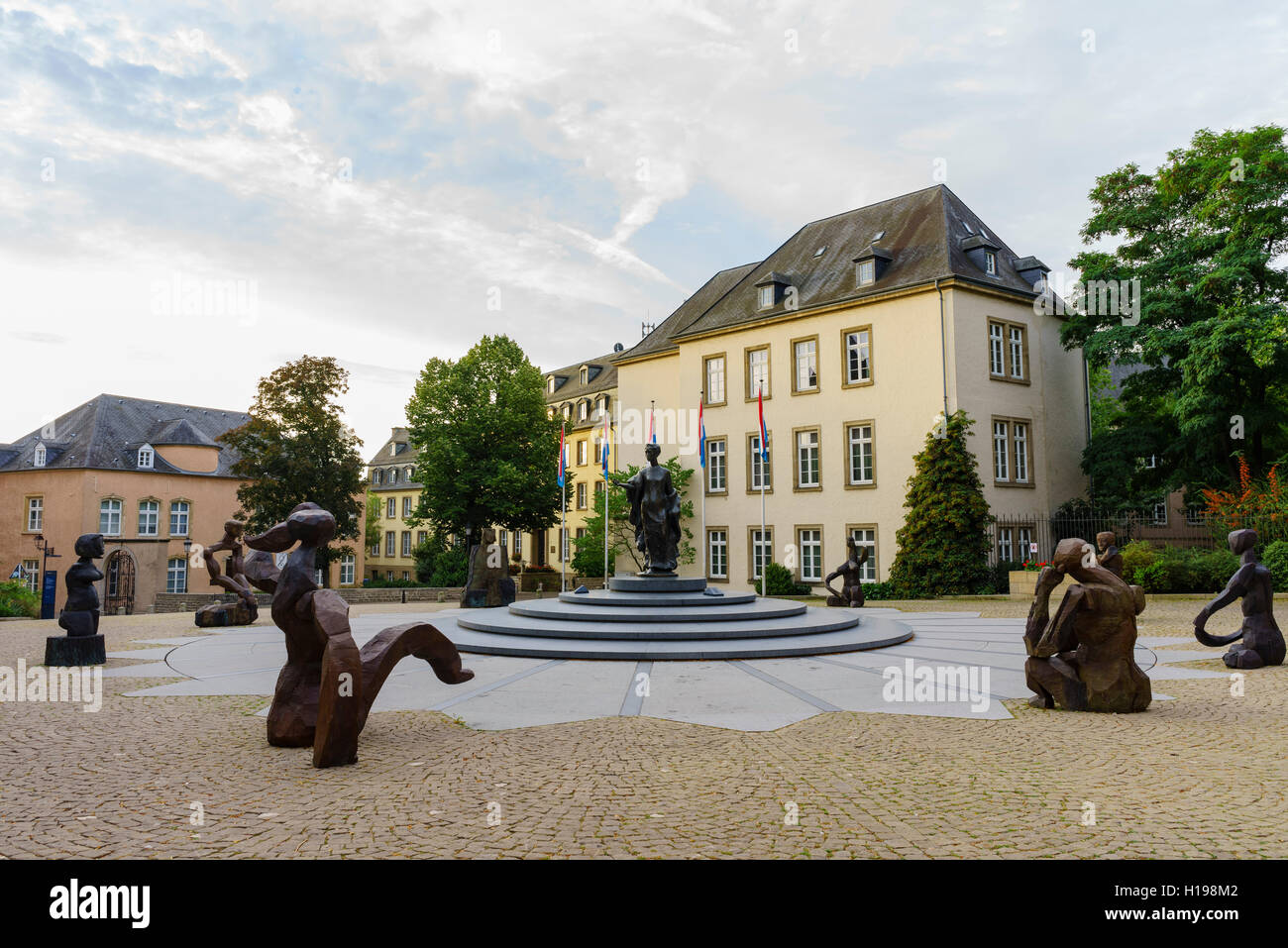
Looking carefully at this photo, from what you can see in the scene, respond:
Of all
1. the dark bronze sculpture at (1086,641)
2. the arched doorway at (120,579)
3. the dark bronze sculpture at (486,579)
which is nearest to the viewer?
the dark bronze sculpture at (1086,641)

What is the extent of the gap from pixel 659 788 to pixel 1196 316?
27.3m

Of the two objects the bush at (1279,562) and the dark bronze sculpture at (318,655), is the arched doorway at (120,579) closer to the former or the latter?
the dark bronze sculpture at (318,655)

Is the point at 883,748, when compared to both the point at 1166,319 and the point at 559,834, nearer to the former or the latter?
the point at 559,834

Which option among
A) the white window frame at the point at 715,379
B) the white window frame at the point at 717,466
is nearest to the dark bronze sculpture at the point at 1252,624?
the white window frame at the point at 717,466

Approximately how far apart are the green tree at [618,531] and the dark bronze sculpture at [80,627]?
73.4 ft

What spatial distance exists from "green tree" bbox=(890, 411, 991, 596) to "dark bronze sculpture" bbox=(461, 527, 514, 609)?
12618 mm

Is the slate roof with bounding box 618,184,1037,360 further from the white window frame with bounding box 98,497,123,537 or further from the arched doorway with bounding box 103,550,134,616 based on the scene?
the white window frame with bounding box 98,497,123,537

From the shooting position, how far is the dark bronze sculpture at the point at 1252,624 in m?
9.71

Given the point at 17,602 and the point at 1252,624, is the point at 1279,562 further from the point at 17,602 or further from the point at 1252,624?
the point at 17,602

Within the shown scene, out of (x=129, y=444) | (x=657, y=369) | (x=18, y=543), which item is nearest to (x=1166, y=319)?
(x=657, y=369)

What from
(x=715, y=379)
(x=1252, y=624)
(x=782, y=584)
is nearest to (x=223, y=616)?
(x=782, y=584)

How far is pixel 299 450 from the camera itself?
106 feet

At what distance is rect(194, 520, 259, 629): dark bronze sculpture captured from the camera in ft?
54.0

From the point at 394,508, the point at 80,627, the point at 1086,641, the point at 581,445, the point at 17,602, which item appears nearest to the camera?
the point at 1086,641
